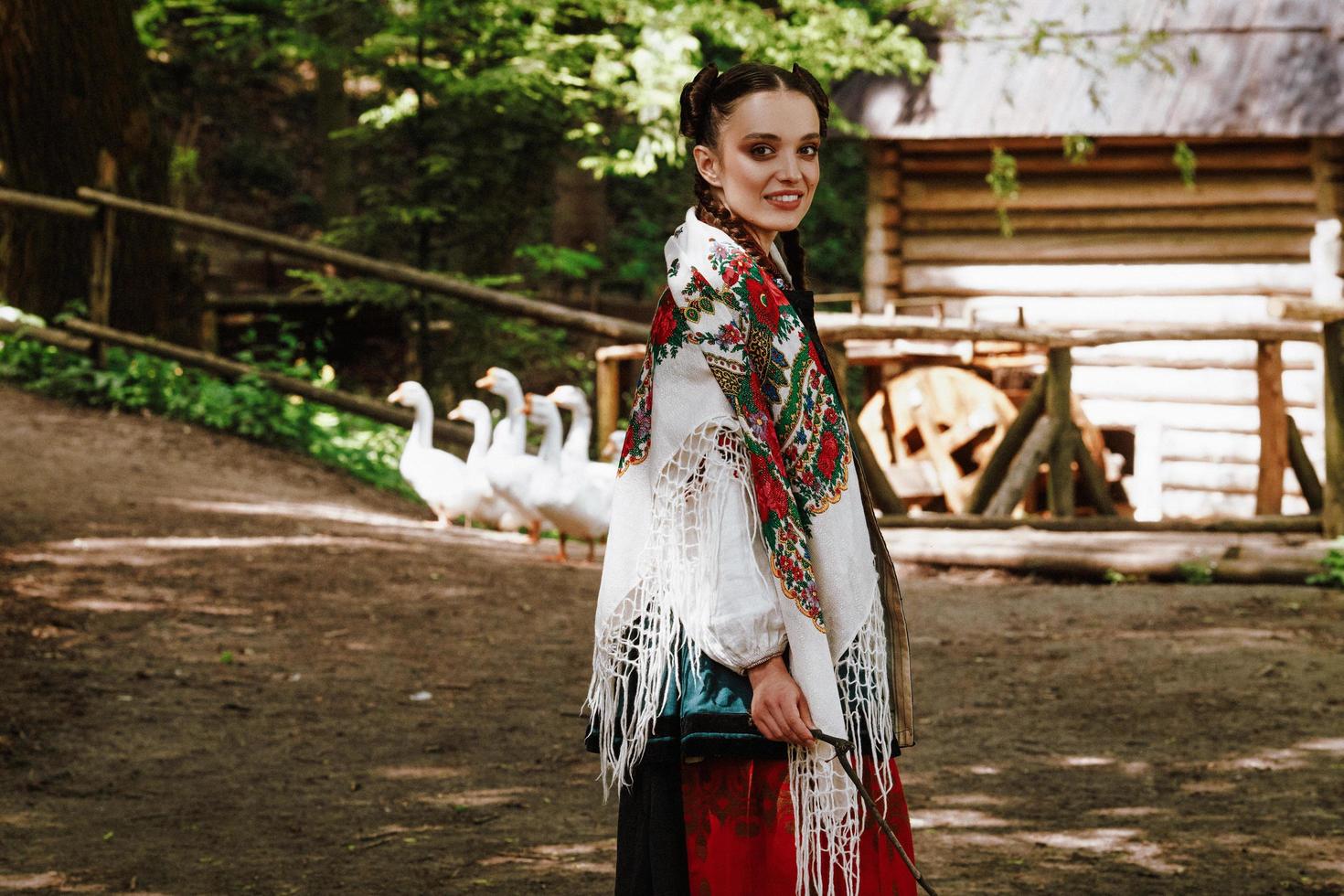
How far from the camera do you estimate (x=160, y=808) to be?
14.3ft

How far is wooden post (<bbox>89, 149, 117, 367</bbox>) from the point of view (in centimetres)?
1103

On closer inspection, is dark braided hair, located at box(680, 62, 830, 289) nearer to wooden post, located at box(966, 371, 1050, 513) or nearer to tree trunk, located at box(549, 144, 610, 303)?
wooden post, located at box(966, 371, 1050, 513)

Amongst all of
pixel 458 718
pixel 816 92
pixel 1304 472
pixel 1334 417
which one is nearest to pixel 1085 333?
pixel 1334 417

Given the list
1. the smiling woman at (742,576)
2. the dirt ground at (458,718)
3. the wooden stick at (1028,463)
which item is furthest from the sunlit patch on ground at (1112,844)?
the wooden stick at (1028,463)

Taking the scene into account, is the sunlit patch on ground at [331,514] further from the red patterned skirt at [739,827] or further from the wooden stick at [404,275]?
the red patterned skirt at [739,827]

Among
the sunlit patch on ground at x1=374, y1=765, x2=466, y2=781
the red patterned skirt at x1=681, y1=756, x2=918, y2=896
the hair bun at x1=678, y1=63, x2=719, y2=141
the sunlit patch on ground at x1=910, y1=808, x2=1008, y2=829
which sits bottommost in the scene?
the sunlit patch on ground at x1=910, y1=808, x2=1008, y2=829

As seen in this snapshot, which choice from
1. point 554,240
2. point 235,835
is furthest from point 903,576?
point 554,240

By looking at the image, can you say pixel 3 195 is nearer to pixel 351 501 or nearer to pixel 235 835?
pixel 351 501

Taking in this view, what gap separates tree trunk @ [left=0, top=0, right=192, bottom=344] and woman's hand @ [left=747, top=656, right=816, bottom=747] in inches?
403

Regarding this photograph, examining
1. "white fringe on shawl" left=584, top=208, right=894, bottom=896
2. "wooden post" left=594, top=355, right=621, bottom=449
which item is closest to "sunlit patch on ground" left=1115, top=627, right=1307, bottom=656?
"white fringe on shawl" left=584, top=208, right=894, bottom=896

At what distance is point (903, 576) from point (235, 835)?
16.5 ft

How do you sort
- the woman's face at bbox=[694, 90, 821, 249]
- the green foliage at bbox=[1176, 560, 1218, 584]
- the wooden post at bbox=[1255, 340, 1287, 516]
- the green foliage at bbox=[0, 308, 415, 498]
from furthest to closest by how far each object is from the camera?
the green foliage at bbox=[0, 308, 415, 498], the wooden post at bbox=[1255, 340, 1287, 516], the green foliage at bbox=[1176, 560, 1218, 584], the woman's face at bbox=[694, 90, 821, 249]

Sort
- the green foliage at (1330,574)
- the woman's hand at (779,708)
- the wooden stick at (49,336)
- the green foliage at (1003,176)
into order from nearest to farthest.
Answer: the woman's hand at (779,708) < the green foliage at (1330,574) < the wooden stick at (49,336) < the green foliage at (1003,176)

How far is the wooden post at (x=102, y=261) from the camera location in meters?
11.0
